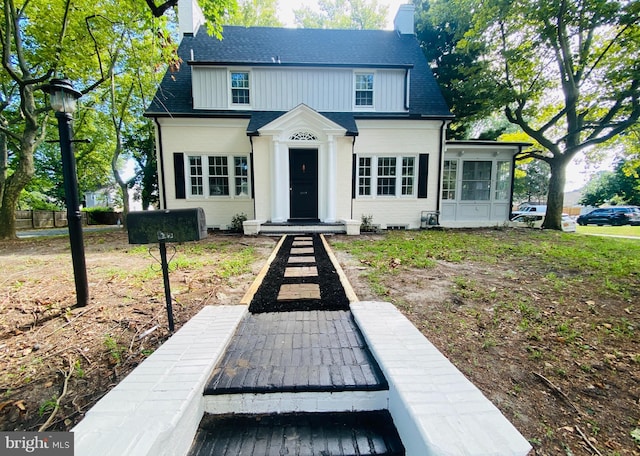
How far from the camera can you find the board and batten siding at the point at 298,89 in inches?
409

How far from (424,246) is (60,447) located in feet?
23.5

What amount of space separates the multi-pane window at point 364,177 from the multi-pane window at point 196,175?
20.2 ft

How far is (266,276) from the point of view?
4.21m

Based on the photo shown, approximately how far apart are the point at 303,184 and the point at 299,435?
906cm

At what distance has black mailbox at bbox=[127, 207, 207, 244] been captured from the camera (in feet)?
8.21

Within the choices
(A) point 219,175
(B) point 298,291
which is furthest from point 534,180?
(B) point 298,291

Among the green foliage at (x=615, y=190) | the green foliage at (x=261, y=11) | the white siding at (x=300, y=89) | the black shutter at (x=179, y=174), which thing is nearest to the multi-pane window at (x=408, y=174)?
the white siding at (x=300, y=89)

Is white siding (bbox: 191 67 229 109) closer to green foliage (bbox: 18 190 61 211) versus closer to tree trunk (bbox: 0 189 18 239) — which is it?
tree trunk (bbox: 0 189 18 239)

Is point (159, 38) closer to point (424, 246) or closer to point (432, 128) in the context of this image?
point (424, 246)

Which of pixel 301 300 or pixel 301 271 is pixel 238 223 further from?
pixel 301 300

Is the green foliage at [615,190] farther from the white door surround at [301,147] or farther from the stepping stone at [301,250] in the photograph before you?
the stepping stone at [301,250]

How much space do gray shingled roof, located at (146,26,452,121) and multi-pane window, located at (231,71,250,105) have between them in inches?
17.8

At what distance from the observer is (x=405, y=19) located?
12.9 meters

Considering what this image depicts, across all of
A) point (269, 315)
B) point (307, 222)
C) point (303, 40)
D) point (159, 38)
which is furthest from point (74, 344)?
point (303, 40)
